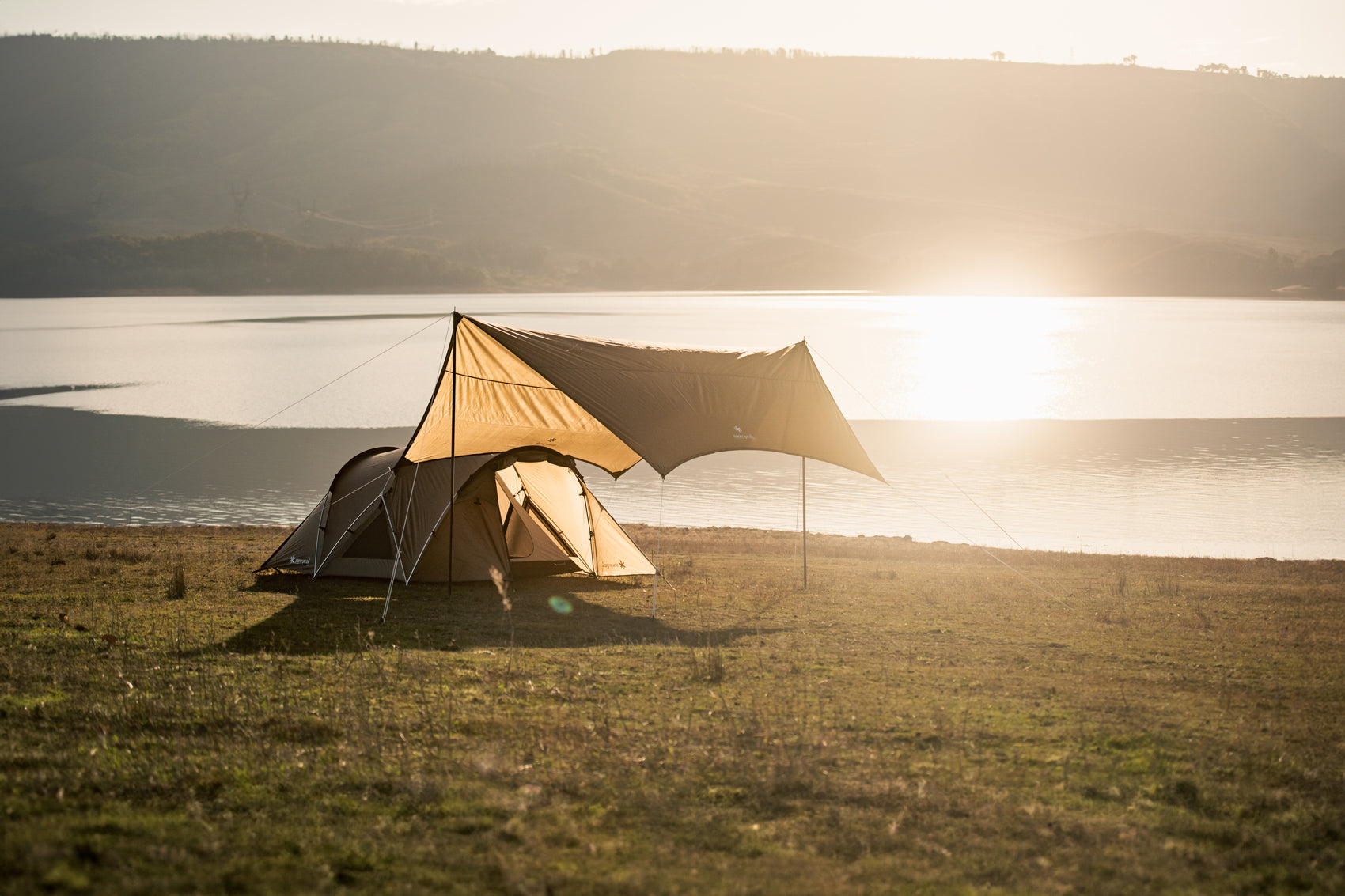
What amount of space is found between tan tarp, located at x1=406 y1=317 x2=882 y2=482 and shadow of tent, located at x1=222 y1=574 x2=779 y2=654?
1836 millimetres

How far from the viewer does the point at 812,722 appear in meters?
8.23

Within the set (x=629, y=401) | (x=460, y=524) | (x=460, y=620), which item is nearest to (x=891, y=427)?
(x=460, y=524)

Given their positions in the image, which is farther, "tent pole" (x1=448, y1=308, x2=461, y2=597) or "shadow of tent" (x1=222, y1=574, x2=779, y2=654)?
"tent pole" (x1=448, y1=308, x2=461, y2=597)

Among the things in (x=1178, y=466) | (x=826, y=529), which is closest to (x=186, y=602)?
(x=826, y=529)

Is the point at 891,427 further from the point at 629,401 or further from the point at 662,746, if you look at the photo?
the point at 662,746

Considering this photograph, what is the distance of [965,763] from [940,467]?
108 feet

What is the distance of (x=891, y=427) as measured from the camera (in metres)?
50.4

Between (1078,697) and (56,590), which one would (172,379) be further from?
(1078,697)

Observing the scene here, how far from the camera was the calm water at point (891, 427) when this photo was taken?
96.8ft

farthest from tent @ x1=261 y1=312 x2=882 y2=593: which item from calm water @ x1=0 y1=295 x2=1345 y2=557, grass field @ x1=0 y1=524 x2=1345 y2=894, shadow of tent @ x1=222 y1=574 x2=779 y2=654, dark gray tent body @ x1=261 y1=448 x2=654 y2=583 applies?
calm water @ x1=0 y1=295 x2=1345 y2=557

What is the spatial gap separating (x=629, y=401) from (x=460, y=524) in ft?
9.31

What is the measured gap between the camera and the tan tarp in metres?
13.6

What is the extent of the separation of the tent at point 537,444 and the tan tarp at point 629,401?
20 millimetres

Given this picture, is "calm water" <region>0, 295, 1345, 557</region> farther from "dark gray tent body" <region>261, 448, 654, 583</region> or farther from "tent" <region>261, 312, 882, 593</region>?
"dark gray tent body" <region>261, 448, 654, 583</region>
